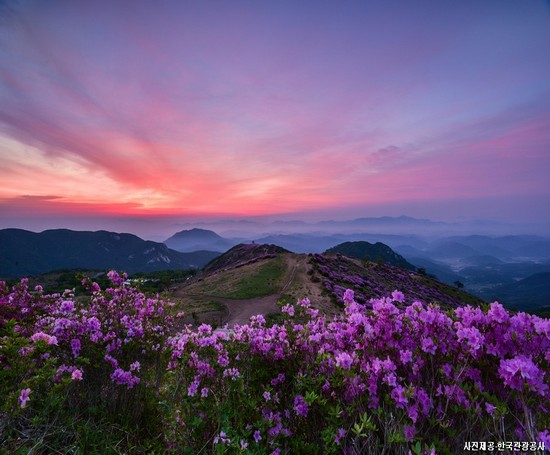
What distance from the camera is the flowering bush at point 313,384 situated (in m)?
3.25

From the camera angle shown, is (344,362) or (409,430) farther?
(344,362)

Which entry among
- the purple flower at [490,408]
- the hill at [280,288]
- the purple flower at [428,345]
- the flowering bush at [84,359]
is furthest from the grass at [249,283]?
the purple flower at [490,408]

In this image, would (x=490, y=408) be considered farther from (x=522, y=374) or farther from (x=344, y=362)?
(x=344, y=362)

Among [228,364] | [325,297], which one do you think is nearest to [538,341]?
[228,364]

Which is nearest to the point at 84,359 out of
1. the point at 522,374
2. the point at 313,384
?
the point at 313,384

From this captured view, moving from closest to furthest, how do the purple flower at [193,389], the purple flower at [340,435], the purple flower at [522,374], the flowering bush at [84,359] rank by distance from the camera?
the purple flower at [522,374] < the purple flower at [340,435] < the flowering bush at [84,359] < the purple flower at [193,389]

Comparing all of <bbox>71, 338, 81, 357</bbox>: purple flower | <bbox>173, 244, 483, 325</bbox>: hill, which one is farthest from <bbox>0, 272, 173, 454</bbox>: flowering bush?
<bbox>173, 244, 483, 325</bbox>: hill

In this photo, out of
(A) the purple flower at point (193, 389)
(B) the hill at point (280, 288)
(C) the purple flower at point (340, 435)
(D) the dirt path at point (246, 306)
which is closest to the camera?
(C) the purple flower at point (340, 435)

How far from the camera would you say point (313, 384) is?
4082mm

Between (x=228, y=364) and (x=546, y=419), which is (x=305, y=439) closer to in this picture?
(x=228, y=364)

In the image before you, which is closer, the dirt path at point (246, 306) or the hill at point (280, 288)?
the dirt path at point (246, 306)

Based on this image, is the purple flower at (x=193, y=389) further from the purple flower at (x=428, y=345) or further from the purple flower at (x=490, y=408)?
the purple flower at (x=490, y=408)

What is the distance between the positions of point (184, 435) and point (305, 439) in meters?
1.84

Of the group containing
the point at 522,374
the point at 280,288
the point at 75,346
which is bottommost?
the point at 280,288
